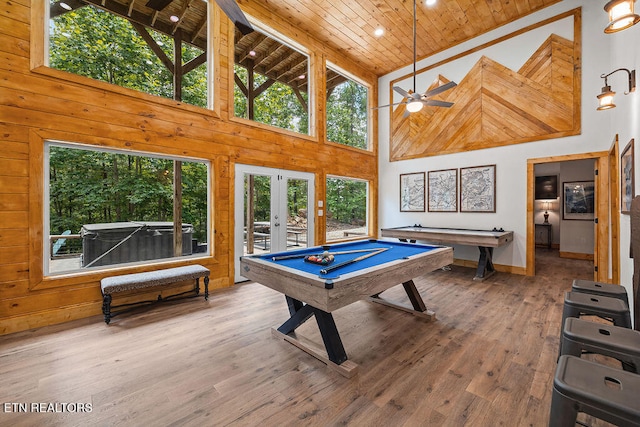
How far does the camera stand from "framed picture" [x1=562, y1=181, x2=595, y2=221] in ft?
21.3

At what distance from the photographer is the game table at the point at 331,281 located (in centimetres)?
190

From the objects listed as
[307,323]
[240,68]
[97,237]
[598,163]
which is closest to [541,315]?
[307,323]

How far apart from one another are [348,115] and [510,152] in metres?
3.59

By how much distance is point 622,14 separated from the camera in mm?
1788

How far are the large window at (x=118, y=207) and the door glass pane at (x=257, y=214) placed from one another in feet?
2.22

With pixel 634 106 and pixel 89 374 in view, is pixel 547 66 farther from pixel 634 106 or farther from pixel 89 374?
pixel 89 374

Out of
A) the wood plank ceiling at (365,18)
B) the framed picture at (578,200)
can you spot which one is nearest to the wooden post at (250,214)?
the wood plank ceiling at (365,18)

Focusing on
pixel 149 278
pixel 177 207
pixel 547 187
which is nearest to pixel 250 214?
pixel 177 207

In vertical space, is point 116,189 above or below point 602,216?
Result: above

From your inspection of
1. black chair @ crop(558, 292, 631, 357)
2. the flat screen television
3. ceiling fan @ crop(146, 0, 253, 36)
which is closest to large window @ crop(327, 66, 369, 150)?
ceiling fan @ crop(146, 0, 253, 36)

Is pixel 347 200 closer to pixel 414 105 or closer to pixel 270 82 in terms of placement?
pixel 270 82

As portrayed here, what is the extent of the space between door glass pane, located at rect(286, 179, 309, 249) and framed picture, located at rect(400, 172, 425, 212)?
2.59m

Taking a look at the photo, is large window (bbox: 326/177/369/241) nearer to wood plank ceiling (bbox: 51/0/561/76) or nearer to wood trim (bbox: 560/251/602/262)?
wood plank ceiling (bbox: 51/0/561/76)

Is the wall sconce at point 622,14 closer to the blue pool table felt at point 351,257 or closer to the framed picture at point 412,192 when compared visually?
the blue pool table felt at point 351,257
